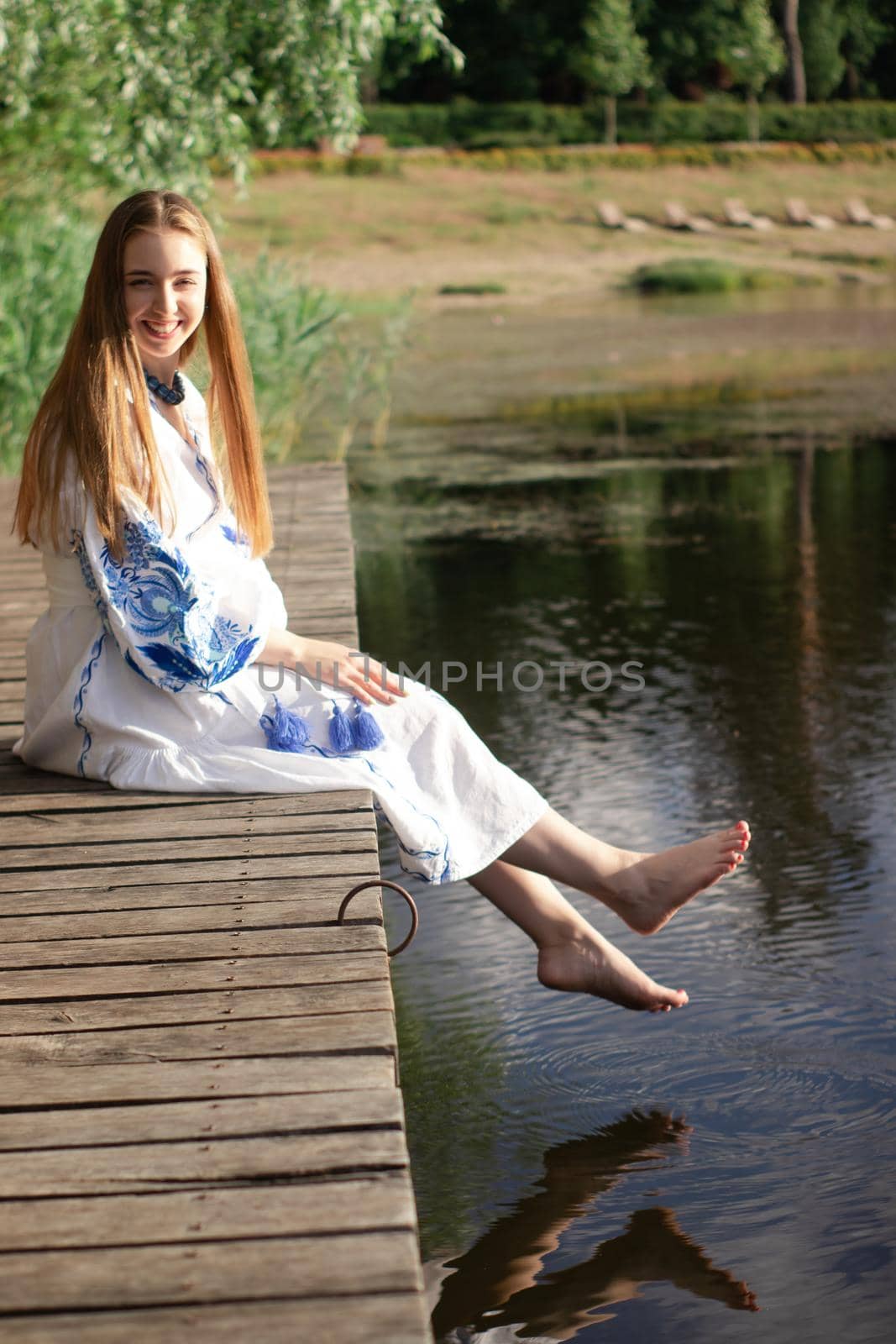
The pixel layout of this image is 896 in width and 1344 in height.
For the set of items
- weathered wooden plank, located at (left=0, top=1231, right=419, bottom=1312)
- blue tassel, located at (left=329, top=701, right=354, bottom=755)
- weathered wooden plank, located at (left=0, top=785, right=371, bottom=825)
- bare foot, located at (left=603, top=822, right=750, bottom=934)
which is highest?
blue tassel, located at (left=329, top=701, right=354, bottom=755)

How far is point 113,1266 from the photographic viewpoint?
1507 mm

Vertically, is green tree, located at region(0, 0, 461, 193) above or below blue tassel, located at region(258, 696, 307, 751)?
above

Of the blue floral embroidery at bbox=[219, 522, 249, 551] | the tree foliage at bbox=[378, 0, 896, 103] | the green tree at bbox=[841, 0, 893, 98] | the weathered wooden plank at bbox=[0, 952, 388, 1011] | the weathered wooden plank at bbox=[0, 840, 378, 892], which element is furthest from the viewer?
the green tree at bbox=[841, 0, 893, 98]

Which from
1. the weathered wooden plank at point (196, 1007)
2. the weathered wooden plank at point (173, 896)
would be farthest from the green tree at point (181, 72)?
the weathered wooden plank at point (196, 1007)

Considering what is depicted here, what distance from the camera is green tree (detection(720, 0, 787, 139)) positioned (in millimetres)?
39469

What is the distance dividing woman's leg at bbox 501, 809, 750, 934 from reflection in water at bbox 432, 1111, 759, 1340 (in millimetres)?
411

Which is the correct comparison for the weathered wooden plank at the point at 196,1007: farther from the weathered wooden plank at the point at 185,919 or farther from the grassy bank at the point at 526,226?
the grassy bank at the point at 526,226

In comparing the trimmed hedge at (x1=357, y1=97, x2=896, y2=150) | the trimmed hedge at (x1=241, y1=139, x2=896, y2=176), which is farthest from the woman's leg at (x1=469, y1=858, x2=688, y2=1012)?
the trimmed hedge at (x1=357, y1=97, x2=896, y2=150)

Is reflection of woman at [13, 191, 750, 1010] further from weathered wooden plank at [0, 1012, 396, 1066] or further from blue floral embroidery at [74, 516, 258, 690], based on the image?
weathered wooden plank at [0, 1012, 396, 1066]

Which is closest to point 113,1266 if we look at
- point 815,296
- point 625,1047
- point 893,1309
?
point 893,1309

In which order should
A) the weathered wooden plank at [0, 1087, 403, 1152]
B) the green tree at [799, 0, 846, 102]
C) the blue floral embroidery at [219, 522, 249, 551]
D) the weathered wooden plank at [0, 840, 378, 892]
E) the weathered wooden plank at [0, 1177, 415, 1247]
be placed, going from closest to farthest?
the weathered wooden plank at [0, 1177, 415, 1247], the weathered wooden plank at [0, 1087, 403, 1152], the weathered wooden plank at [0, 840, 378, 892], the blue floral embroidery at [219, 522, 249, 551], the green tree at [799, 0, 846, 102]

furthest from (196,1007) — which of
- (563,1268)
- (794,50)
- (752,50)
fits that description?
(794,50)

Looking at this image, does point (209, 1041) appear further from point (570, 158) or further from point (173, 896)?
point (570, 158)

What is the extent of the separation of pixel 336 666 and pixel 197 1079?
1030 millimetres
